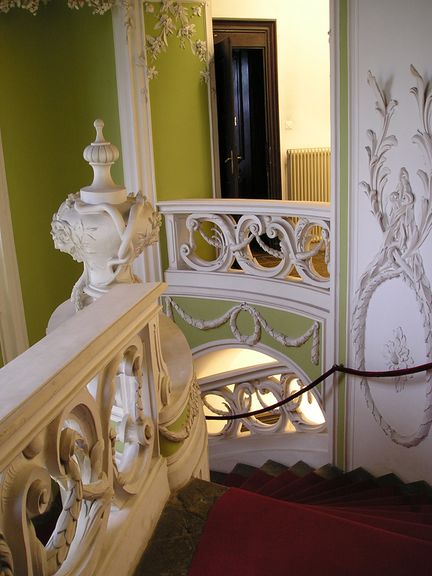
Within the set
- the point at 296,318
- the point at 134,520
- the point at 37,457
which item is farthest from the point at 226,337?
the point at 37,457

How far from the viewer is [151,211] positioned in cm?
235

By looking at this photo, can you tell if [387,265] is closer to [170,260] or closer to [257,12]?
[170,260]

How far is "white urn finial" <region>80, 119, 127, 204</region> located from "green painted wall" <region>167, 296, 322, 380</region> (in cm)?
251

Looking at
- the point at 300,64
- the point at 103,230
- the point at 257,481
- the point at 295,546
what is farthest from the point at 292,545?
the point at 300,64

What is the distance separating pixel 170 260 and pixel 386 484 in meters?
2.50

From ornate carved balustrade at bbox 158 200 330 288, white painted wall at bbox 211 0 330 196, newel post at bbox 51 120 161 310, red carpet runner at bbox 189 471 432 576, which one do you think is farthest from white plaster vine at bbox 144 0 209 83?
red carpet runner at bbox 189 471 432 576

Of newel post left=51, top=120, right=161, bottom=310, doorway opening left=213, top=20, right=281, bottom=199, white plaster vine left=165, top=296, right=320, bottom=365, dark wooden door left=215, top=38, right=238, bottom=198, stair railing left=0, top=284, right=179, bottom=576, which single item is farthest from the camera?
doorway opening left=213, top=20, right=281, bottom=199

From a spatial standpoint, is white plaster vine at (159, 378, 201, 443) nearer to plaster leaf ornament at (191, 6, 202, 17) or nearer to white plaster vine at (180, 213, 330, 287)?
white plaster vine at (180, 213, 330, 287)

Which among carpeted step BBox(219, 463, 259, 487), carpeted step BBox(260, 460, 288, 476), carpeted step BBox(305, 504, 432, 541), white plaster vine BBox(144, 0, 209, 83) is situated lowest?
carpeted step BBox(219, 463, 259, 487)

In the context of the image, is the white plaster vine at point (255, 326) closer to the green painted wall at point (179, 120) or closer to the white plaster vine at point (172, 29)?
the green painted wall at point (179, 120)

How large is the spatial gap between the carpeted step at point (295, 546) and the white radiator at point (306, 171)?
232 inches

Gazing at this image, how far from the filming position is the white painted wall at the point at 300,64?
673cm

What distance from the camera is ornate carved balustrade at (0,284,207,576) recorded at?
1.01 meters

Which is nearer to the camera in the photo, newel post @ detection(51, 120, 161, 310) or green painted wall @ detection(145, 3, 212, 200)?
newel post @ detection(51, 120, 161, 310)
